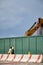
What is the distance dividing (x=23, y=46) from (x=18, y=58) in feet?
23.1

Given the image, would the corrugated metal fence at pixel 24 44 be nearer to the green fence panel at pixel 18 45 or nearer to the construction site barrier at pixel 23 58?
the green fence panel at pixel 18 45

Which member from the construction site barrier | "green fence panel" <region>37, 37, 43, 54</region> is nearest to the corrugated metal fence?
"green fence panel" <region>37, 37, 43, 54</region>

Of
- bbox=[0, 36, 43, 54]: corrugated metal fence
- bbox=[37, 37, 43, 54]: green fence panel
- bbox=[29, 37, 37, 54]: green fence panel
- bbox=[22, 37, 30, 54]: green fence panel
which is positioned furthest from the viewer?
bbox=[22, 37, 30, 54]: green fence panel

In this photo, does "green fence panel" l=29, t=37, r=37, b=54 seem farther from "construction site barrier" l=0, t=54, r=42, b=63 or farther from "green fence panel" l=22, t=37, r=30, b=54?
"construction site barrier" l=0, t=54, r=42, b=63

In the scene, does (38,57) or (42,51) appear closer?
(38,57)

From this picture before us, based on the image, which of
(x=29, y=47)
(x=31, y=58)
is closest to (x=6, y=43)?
(x=29, y=47)

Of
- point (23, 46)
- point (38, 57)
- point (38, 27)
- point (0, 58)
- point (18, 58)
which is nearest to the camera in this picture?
point (38, 57)

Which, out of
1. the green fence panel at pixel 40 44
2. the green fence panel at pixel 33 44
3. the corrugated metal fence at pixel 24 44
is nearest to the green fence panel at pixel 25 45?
the corrugated metal fence at pixel 24 44

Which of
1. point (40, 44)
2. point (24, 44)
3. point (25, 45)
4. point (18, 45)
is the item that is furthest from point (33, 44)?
point (18, 45)

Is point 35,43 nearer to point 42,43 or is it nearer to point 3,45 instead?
point 42,43

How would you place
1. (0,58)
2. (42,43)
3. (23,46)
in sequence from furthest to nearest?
(23,46) → (42,43) → (0,58)

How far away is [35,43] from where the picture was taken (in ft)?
100

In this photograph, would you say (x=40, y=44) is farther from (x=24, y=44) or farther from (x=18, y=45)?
(x=18, y=45)

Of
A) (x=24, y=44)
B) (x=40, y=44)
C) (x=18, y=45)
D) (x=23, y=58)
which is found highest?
(x=40, y=44)
